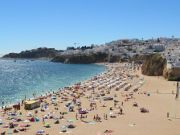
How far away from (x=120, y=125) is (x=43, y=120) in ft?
21.7

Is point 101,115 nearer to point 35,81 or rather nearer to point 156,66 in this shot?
point 156,66

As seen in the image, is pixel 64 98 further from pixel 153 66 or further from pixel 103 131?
pixel 153 66

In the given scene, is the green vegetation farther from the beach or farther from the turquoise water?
the beach

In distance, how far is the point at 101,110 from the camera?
114 ft

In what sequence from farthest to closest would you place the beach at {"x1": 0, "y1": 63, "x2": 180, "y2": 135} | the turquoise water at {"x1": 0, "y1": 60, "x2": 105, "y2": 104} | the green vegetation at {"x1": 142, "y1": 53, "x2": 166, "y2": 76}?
1. the green vegetation at {"x1": 142, "y1": 53, "x2": 166, "y2": 76}
2. the turquoise water at {"x1": 0, "y1": 60, "x2": 105, "y2": 104}
3. the beach at {"x1": 0, "y1": 63, "x2": 180, "y2": 135}

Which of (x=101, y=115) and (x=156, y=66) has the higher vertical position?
(x=156, y=66)

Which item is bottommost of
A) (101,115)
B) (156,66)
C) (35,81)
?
(101,115)

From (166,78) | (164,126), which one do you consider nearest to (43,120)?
(164,126)

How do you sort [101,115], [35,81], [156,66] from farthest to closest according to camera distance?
1. [35,81]
2. [156,66]
3. [101,115]

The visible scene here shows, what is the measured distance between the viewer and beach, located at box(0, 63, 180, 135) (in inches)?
1048

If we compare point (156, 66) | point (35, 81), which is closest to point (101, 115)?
point (156, 66)

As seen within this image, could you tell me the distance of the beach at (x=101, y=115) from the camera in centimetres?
2662

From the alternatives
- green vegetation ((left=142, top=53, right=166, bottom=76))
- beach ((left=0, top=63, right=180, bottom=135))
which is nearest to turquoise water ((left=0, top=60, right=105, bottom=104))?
beach ((left=0, top=63, right=180, bottom=135))

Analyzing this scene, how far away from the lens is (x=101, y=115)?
32125mm
